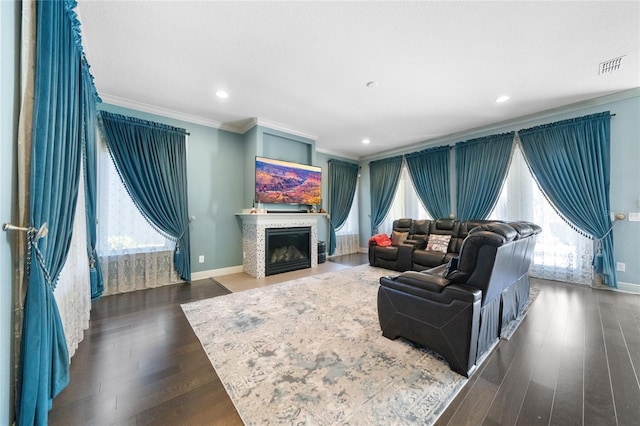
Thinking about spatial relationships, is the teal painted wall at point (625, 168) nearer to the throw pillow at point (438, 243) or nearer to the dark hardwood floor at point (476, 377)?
the dark hardwood floor at point (476, 377)

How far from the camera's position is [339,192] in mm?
6355

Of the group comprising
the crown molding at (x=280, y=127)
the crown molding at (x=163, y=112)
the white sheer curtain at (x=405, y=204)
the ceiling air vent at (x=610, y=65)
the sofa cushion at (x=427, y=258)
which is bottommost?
the sofa cushion at (x=427, y=258)

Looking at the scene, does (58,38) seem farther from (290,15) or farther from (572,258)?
(572,258)

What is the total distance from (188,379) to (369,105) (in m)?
3.99

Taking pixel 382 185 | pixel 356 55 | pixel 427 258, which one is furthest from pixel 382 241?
pixel 356 55

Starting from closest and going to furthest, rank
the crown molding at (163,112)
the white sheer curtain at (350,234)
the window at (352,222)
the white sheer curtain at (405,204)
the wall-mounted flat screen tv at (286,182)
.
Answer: the crown molding at (163,112), the wall-mounted flat screen tv at (286,182), the white sheer curtain at (405,204), the white sheer curtain at (350,234), the window at (352,222)

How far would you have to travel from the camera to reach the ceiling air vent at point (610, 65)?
257cm

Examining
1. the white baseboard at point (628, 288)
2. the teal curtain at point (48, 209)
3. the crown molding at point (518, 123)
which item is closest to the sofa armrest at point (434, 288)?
the teal curtain at point (48, 209)

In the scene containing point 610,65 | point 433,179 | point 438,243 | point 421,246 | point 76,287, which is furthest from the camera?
point 433,179

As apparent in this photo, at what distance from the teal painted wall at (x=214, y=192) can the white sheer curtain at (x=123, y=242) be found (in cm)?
55

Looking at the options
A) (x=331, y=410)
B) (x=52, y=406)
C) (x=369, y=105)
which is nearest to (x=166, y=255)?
(x=52, y=406)

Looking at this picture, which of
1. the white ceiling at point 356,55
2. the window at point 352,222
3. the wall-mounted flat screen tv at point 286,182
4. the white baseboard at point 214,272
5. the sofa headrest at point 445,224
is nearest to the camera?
the white ceiling at point 356,55

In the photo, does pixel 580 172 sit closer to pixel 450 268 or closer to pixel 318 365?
pixel 450 268

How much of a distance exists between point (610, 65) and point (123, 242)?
674 cm
